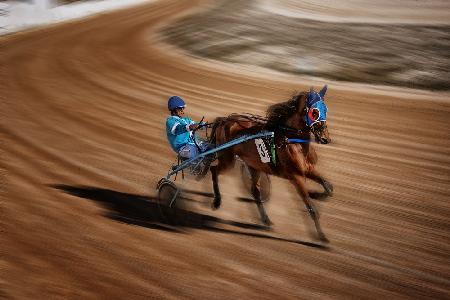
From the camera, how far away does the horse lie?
6.07 m

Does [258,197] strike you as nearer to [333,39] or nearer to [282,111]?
[282,111]

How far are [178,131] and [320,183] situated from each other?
200 cm

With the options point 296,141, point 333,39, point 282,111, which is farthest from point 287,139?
point 333,39

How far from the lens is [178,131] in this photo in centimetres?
730

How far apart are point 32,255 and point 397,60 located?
1229 cm

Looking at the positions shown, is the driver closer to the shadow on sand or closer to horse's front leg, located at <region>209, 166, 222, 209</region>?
horse's front leg, located at <region>209, 166, 222, 209</region>

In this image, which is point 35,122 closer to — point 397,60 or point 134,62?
point 134,62

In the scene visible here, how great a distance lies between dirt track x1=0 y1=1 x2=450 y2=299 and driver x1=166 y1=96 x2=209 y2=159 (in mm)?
853

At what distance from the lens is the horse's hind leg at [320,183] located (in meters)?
7.25

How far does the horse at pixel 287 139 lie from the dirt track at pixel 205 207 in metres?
0.61

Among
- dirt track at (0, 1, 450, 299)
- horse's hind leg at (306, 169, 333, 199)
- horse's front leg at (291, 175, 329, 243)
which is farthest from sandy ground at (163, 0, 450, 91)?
horse's front leg at (291, 175, 329, 243)

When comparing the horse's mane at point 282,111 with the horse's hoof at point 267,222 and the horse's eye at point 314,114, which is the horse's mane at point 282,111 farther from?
the horse's hoof at point 267,222

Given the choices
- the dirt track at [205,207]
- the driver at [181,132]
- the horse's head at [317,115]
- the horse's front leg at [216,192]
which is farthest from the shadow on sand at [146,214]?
the horse's head at [317,115]

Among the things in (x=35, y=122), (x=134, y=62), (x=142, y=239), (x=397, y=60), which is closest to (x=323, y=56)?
(x=397, y=60)
